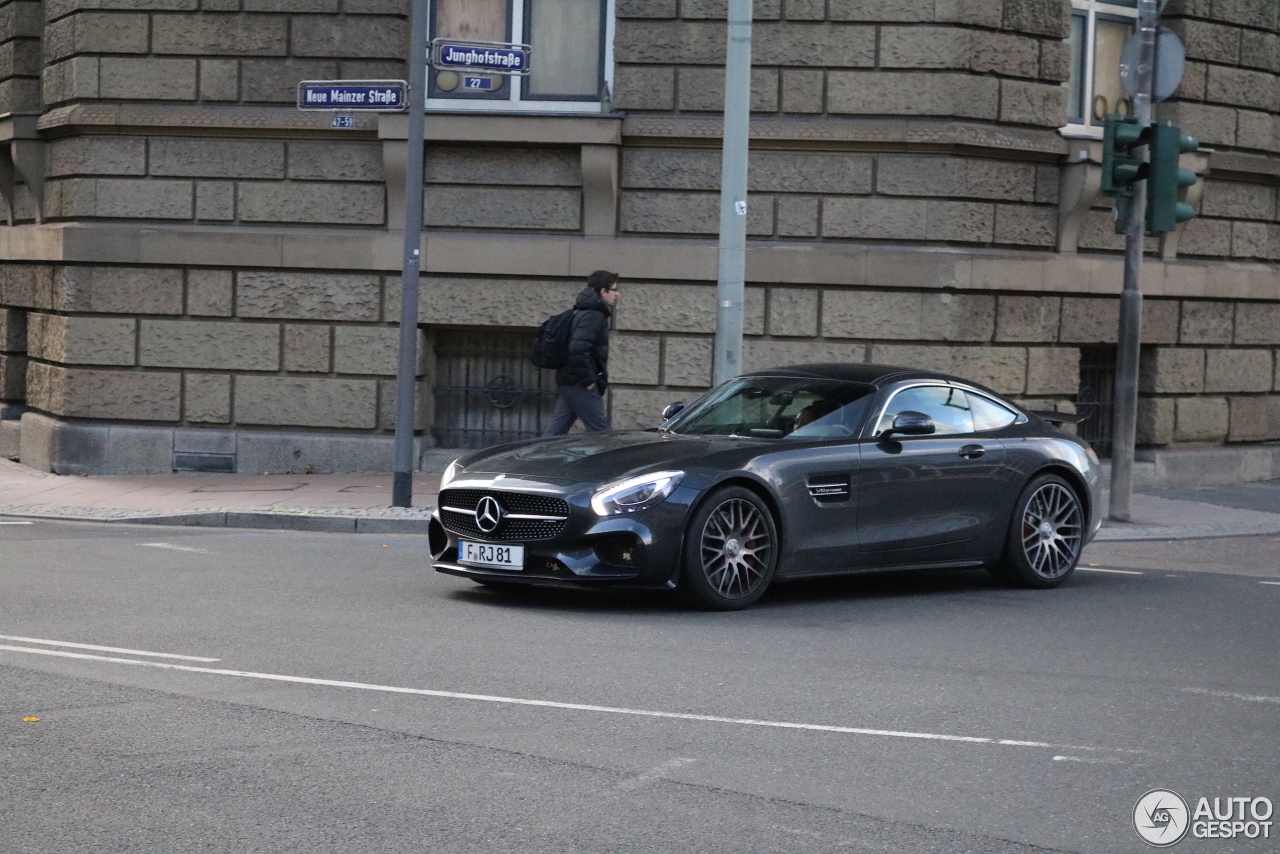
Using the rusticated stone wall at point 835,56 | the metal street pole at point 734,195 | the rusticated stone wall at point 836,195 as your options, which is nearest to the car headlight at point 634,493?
the metal street pole at point 734,195

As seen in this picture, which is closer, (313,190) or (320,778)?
(320,778)

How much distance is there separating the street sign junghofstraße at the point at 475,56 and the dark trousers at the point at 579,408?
2470 millimetres

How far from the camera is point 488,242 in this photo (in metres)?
15.8

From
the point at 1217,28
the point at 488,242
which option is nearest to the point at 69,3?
the point at 488,242

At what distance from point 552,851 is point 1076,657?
3936 mm

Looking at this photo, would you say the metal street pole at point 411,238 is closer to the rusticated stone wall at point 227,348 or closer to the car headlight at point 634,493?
the rusticated stone wall at point 227,348

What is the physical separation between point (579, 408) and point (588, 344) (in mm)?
511

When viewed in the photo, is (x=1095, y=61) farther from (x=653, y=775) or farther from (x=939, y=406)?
(x=653, y=775)

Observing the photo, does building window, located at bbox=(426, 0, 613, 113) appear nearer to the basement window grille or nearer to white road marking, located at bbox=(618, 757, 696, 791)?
the basement window grille

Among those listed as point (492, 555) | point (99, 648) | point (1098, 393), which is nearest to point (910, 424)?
point (492, 555)

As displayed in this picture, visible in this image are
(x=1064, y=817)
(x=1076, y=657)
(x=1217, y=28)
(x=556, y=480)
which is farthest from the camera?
(x=1217, y=28)

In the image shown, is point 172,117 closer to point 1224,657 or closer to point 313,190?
point 313,190

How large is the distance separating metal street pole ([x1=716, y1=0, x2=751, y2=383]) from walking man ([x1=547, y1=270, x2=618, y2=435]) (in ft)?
3.00

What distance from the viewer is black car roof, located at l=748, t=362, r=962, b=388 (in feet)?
33.1
